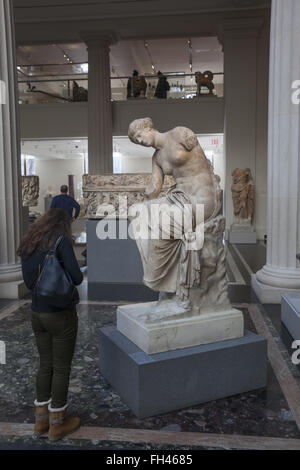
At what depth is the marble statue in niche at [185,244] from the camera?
127 inches

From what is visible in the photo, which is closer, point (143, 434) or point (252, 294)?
point (143, 434)

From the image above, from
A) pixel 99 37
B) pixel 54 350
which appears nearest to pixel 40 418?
pixel 54 350

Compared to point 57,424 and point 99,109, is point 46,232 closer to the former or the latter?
point 57,424

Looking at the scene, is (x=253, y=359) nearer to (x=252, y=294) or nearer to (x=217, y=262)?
(x=217, y=262)

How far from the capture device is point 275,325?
15.7 feet

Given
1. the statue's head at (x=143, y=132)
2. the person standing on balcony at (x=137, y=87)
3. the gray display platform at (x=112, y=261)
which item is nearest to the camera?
the statue's head at (x=143, y=132)

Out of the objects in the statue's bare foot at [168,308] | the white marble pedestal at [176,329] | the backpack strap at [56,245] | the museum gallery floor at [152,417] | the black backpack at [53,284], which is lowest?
the museum gallery floor at [152,417]

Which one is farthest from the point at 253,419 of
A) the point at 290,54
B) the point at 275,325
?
the point at 290,54

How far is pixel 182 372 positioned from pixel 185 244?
904 millimetres

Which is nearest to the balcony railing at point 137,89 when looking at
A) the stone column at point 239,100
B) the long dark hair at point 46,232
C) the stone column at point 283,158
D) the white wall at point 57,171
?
the stone column at point 239,100

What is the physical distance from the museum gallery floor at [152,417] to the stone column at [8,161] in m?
2.14

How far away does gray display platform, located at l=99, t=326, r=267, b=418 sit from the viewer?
2869 mm

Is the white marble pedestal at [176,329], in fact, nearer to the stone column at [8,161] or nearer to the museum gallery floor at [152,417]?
the museum gallery floor at [152,417]

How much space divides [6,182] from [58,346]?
Result: 4192 mm
